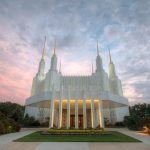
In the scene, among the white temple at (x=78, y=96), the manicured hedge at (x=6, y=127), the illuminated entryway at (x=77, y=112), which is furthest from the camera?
the white temple at (x=78, y=96)

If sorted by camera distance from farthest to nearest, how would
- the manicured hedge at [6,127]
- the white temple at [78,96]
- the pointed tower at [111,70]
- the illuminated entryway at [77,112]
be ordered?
the pointed tower at [111,70] < the white temple at [78,96] < the illuminated entryway at [77,112] < the manicured hedge at [6,127]

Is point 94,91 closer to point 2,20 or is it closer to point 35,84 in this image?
point 2,20

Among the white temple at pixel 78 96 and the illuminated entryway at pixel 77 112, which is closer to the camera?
the illuminated entryway at pixel 77 112

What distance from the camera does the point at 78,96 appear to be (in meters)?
21.3

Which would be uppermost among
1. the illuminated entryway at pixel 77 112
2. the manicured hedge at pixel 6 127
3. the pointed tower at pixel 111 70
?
the pointed tower at pixel 111 70

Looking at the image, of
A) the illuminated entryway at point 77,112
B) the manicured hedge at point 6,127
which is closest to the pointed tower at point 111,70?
the illuminated entryway at point 77,112

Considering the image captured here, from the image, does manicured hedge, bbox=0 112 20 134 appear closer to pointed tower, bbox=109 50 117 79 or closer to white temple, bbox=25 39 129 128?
white temple, bbox=25 39 129 128

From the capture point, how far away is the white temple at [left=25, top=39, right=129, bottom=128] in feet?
71.1

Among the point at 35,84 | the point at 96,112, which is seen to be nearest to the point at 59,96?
the point at 96,112

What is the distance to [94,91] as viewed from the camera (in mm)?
21562

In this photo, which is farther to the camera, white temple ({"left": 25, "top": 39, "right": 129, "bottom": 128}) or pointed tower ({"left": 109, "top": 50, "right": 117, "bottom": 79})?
pointed tower ({"left": 109, "top": 50, "right": 117, "bottom": 79})

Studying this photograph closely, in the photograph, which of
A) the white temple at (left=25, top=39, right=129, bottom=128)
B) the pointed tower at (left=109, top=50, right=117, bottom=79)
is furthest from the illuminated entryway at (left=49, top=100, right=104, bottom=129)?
the pointed tower at (left=109, top=50, right=117, bottom=79)

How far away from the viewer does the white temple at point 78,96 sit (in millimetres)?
21656

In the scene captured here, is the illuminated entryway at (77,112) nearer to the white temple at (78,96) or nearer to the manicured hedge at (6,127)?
the white temple at (78,96)
